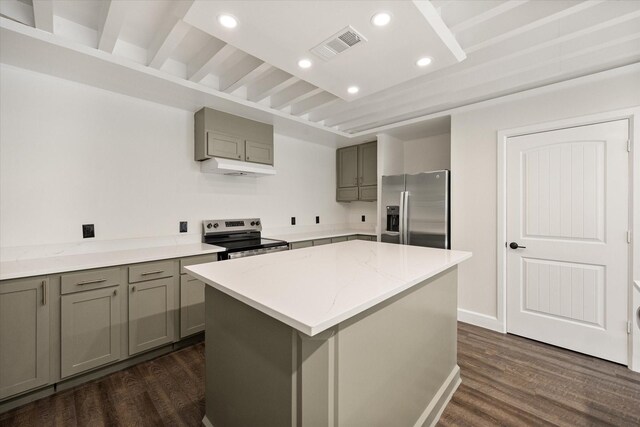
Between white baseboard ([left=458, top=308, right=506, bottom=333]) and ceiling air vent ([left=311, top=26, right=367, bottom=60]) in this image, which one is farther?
white baseboard ([left=458, top=308, right=506, bottom=333])

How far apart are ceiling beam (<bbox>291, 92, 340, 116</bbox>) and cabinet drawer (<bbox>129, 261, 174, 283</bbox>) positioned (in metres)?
2.22

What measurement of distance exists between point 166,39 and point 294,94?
1.34 m

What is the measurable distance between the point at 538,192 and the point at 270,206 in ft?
10.3

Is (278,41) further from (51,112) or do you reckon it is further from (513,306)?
(513,306)

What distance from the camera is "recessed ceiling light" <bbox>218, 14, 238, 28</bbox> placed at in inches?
59.1

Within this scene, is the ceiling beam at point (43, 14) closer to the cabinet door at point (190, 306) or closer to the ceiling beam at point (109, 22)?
the ceiling beam at point (109, 22)

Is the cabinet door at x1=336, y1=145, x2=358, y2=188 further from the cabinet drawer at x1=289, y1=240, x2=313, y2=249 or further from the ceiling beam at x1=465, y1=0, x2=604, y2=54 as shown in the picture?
the ceiling beam at x1=465, y1=0, x2=604, y2=54

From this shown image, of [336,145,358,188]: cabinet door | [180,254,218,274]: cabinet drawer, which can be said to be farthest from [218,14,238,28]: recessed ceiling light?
[336,145,358,188]: cabinet door

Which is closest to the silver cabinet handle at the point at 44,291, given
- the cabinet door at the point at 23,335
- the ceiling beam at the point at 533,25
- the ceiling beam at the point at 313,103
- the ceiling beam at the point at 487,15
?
the cabinet door at the point at 23,335

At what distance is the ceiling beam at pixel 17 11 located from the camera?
170 cm

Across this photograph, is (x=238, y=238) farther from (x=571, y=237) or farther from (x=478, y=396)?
(x=571, y=237)

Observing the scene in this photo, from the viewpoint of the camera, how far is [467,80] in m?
2.58

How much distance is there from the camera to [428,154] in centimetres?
423

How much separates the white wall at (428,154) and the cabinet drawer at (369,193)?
0.67m
